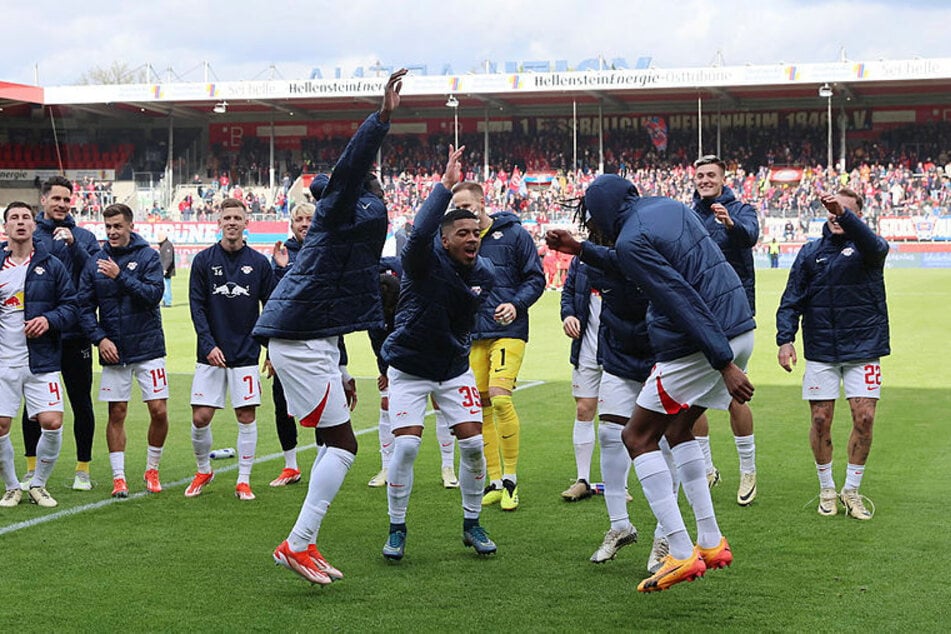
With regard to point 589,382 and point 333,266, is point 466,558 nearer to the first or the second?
point 333,266

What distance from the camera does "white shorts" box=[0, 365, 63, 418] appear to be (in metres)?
8.35

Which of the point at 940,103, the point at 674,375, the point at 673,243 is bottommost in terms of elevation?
the point at 674,375

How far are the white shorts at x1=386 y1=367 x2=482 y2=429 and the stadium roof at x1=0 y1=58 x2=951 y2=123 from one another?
155 ft

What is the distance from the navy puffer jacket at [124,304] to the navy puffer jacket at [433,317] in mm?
2728

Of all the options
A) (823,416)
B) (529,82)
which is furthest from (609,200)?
(529,82)

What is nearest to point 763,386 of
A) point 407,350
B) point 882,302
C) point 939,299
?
point 882,302

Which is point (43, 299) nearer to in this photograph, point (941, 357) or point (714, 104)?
point (941, 357)

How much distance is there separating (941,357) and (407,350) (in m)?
13.7

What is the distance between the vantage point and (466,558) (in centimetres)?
679

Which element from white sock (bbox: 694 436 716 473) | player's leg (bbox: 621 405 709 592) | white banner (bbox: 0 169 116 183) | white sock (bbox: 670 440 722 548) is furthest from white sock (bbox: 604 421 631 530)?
white banner (bbox: 0 169 116 183)

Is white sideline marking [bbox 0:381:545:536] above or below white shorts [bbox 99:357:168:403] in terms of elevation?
below

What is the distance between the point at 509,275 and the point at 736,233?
1.65 meters

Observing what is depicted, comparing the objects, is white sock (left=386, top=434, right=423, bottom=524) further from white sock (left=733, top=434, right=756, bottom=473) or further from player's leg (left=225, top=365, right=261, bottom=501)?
white sock (left=733, top=434, right=756, bottom=473)

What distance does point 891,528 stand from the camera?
741 centimetres
